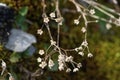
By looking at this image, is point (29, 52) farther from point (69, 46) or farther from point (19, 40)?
point (69, 46)

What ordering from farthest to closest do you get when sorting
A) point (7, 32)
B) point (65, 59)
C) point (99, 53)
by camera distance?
1. point (99, 53)
2. point (7, 32)
3. point (65, 59)

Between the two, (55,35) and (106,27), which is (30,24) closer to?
(55,35)

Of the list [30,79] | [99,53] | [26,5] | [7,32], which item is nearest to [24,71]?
[30,79]

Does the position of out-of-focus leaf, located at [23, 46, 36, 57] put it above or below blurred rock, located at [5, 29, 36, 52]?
below

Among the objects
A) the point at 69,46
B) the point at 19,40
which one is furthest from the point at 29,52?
the point at 69,46

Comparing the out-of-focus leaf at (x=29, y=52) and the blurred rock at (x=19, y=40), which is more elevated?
the blurred rock at (x=19, y=40)
